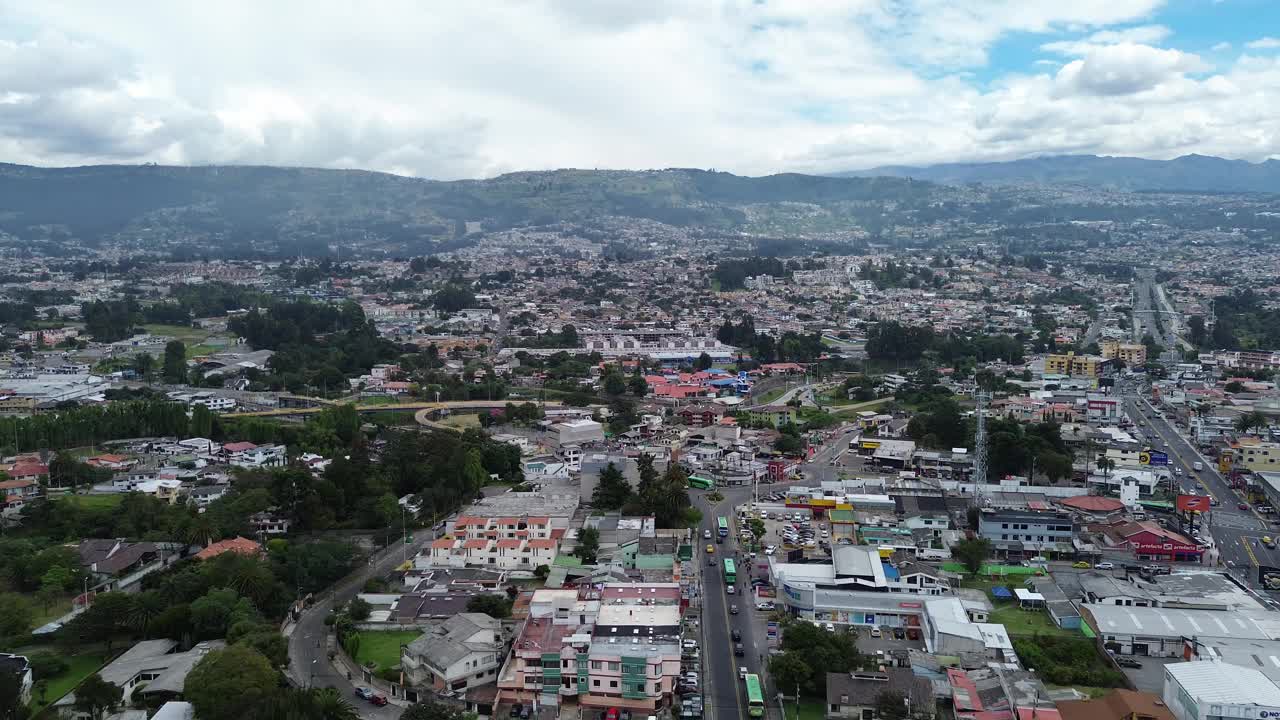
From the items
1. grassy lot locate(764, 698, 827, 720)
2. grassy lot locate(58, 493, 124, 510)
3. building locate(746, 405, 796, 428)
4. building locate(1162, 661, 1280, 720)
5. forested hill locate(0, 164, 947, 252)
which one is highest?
forested hill locate(0, 164, 947, 252)

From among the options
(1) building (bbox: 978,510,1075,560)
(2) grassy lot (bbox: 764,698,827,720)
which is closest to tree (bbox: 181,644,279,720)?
(2) grassy lot (bbox: 764,698,827,720)

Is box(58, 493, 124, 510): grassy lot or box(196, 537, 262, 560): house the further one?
box(58, 493, 124, 510): grassy lot

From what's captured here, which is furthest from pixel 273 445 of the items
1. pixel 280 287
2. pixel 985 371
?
pixel 280 287

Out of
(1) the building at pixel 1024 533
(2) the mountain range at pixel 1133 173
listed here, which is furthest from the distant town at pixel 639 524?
(2) the mountain range at pixel 1133 173

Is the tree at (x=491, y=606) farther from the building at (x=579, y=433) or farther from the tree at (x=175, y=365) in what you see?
the tree at (x=175, y=365)

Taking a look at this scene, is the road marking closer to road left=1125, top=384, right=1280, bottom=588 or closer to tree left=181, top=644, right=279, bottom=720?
road left=1125, top=384, right=1280, bottom=588

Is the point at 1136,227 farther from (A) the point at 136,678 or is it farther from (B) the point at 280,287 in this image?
(A) the point at 136,678

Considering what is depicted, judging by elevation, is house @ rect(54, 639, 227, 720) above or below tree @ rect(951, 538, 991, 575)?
above
